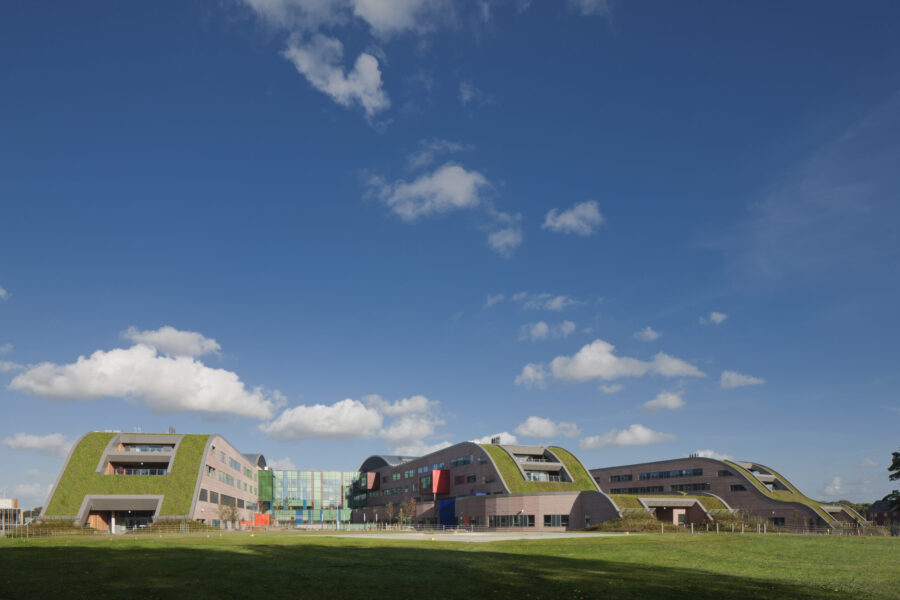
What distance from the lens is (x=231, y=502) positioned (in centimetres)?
11838

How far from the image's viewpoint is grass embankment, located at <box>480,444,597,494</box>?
10456 centimetres

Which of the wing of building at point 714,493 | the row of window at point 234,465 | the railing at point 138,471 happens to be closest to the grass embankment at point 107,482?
the railing at point 138,471

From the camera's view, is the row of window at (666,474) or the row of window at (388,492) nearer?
the row of window at (666,474)

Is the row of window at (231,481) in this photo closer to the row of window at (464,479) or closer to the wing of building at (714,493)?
the row of window at (464,479)

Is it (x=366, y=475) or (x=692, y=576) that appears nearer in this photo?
(x=692, y=576)

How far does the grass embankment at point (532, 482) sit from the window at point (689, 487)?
36.3 meters

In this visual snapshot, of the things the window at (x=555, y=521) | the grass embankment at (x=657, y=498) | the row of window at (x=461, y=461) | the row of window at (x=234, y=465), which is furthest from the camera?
the row of window at (x=461, y=461)

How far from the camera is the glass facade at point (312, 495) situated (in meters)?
173

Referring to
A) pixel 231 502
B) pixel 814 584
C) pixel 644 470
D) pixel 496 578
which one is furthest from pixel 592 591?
pixel 644 470

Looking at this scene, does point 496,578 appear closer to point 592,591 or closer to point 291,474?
point 592,591

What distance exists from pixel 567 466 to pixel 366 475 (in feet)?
201

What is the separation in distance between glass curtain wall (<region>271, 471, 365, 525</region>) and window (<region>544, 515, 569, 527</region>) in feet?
273

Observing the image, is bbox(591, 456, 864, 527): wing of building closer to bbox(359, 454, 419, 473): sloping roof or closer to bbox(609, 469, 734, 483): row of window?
bbox(609, 469, 734, 483): row of window

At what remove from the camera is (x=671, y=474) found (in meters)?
144
